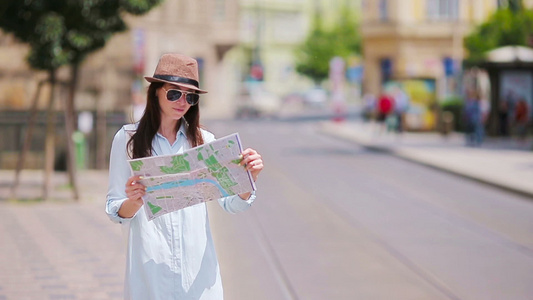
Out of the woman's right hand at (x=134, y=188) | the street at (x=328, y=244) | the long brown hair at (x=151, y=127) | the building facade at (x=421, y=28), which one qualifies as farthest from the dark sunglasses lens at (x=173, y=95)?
the building facade at (x=421, y=28)

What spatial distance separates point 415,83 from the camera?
38.1 m

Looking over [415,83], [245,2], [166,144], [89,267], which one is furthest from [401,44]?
[166,144]

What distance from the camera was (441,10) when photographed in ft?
192

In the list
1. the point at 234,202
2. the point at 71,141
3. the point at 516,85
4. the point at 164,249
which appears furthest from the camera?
the point at 516,85

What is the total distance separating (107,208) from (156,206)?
0.84 ft

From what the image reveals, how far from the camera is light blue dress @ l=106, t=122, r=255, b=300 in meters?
4.23

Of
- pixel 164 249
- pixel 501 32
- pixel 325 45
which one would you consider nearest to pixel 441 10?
pixel 501 32

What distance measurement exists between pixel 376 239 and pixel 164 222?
7594 mm

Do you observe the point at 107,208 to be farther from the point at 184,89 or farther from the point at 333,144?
the point at 333,144

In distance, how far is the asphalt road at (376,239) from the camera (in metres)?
8.70

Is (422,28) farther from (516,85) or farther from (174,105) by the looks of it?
(174,105)

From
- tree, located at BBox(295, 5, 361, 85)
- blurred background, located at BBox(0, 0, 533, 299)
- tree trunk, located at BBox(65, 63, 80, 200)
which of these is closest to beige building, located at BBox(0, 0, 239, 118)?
blurred background, located at BBox(0, 0, 533, 299)

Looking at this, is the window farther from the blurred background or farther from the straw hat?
the straw hat

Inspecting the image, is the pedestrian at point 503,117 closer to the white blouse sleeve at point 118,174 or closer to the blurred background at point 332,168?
the blurred background at point 332,168
